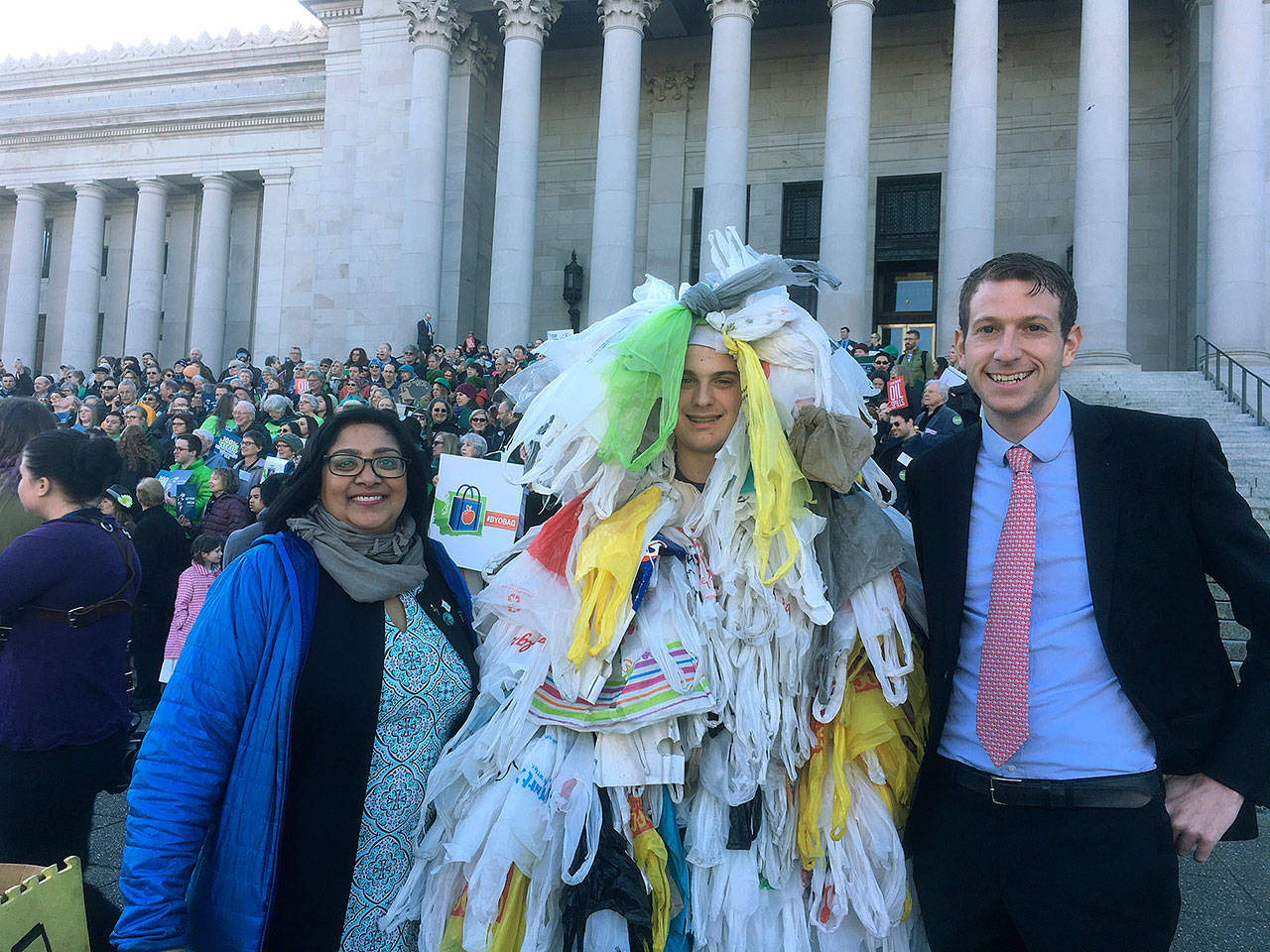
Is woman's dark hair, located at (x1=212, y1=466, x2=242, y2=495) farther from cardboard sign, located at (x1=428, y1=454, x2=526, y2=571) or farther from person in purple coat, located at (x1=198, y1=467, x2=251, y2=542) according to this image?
cardboard sign, located at (x1=428, y1=454, x2=526, y2=571)

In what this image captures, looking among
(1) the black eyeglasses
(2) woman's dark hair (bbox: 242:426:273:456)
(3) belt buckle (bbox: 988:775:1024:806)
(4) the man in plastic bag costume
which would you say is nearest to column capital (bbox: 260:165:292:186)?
(2) woman's dark hair (bbox: 242:426:273:456)

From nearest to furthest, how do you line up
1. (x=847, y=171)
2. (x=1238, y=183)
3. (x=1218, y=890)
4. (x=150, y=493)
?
(x=1218, y=890) < (x=150, y=493) < (x=1238, y=183) < (x=847, y=171)

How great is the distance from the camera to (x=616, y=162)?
19.4 metres

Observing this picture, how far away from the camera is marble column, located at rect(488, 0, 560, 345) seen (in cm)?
1966

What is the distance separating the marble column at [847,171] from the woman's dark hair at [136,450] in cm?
1201

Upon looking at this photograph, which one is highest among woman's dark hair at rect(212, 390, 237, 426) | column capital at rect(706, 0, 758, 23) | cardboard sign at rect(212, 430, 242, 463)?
column capital at rect(706, 0, 758, 23)

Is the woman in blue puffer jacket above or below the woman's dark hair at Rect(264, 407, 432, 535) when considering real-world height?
below

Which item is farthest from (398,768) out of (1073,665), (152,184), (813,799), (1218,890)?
(152,184)

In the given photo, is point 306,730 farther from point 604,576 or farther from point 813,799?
point 813,799

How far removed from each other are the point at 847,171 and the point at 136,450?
535 inches

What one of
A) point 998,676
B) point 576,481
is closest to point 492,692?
point 576,481

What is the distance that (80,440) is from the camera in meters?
3.63

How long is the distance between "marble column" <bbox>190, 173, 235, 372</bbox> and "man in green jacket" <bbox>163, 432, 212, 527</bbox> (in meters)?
19.5

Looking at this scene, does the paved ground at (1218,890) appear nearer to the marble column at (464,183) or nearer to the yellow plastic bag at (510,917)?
the yellow plastic bag at (510,917)
